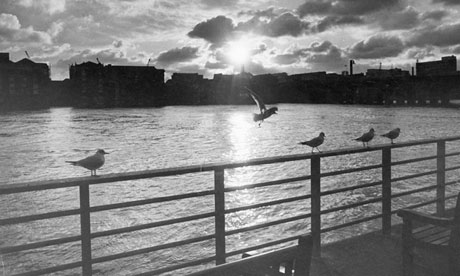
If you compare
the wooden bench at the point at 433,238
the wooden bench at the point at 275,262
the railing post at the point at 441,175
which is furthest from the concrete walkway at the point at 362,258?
the wooden bench at the point at 275,262

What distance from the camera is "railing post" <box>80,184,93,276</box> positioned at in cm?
379

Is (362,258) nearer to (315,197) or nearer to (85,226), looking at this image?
(315,197)

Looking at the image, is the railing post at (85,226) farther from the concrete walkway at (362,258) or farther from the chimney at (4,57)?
the chimney at (4,57)

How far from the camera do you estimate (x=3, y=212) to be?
762 inches

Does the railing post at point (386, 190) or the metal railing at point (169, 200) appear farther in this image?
the railing post at point (386, 190)

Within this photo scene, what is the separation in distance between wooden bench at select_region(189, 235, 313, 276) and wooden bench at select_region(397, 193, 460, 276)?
6.42ft

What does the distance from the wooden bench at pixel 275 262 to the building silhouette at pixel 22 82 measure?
13853 cm

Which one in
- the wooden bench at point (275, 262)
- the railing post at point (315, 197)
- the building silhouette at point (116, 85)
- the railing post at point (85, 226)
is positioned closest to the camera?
the wooden bench at point (275, 262)

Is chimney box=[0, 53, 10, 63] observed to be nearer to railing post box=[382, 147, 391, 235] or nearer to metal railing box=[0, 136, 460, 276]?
metal railing box=[0, 136, 460, 276]

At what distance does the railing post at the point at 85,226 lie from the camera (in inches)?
149

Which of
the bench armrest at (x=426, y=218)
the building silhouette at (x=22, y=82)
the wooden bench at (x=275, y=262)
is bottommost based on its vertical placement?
the bench armrest at (x=426, y=218)

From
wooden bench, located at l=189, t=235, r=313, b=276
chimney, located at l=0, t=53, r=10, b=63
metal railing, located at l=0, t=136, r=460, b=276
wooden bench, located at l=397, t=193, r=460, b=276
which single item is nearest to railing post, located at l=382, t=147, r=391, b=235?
metal railing, located at l=0, t=136, r=460, b=276

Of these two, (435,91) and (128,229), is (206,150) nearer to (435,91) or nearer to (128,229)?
(128,229)

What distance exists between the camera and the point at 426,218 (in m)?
3.84
